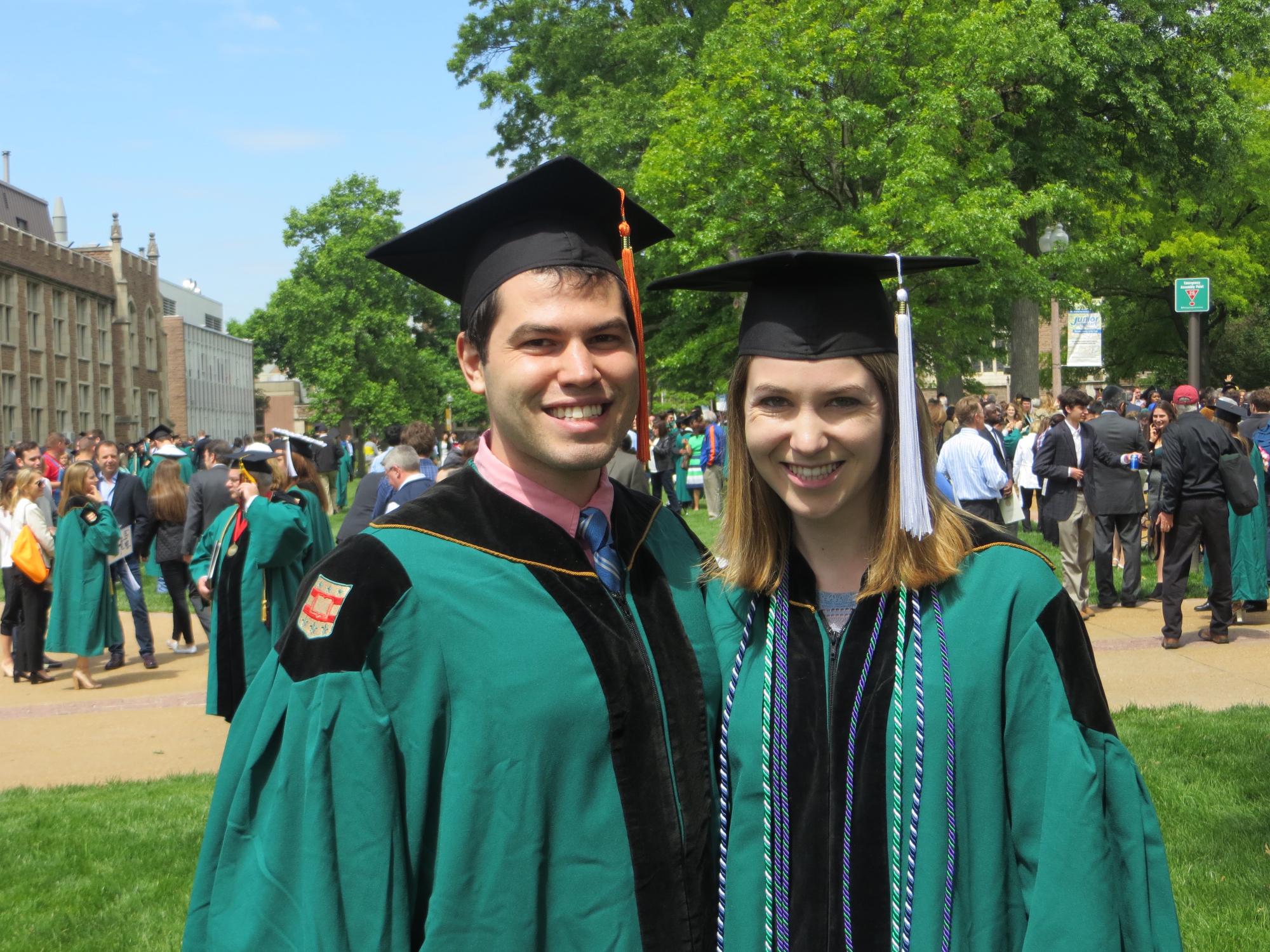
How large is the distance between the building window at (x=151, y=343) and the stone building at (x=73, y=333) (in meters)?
0.05

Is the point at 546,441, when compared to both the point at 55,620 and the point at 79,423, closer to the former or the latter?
the point at 55,620

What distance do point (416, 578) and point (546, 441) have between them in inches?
13.5

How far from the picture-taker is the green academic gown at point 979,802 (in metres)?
2.02

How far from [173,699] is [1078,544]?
727 centimetres

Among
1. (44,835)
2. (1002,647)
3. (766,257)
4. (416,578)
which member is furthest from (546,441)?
(44,835)

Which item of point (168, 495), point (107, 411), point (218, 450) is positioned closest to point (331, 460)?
point (218, 450)

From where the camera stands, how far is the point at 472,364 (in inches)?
90.7

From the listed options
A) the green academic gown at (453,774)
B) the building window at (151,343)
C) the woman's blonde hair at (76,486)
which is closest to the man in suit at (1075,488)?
the woman's blonde hair at (76,486)

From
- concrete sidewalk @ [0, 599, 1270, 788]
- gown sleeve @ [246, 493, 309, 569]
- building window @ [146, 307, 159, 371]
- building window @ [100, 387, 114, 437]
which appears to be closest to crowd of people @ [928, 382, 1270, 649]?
concrete sidewalk @ [0, 599, 1270, 788]

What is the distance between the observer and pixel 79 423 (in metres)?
43.3

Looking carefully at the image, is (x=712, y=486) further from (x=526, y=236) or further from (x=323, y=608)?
(x=323, y=608)

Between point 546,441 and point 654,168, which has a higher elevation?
point 654,168

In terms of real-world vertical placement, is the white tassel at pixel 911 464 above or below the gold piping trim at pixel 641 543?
above

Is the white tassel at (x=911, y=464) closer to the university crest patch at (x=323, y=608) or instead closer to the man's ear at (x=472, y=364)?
the man's ear at (x=472, y=364)
